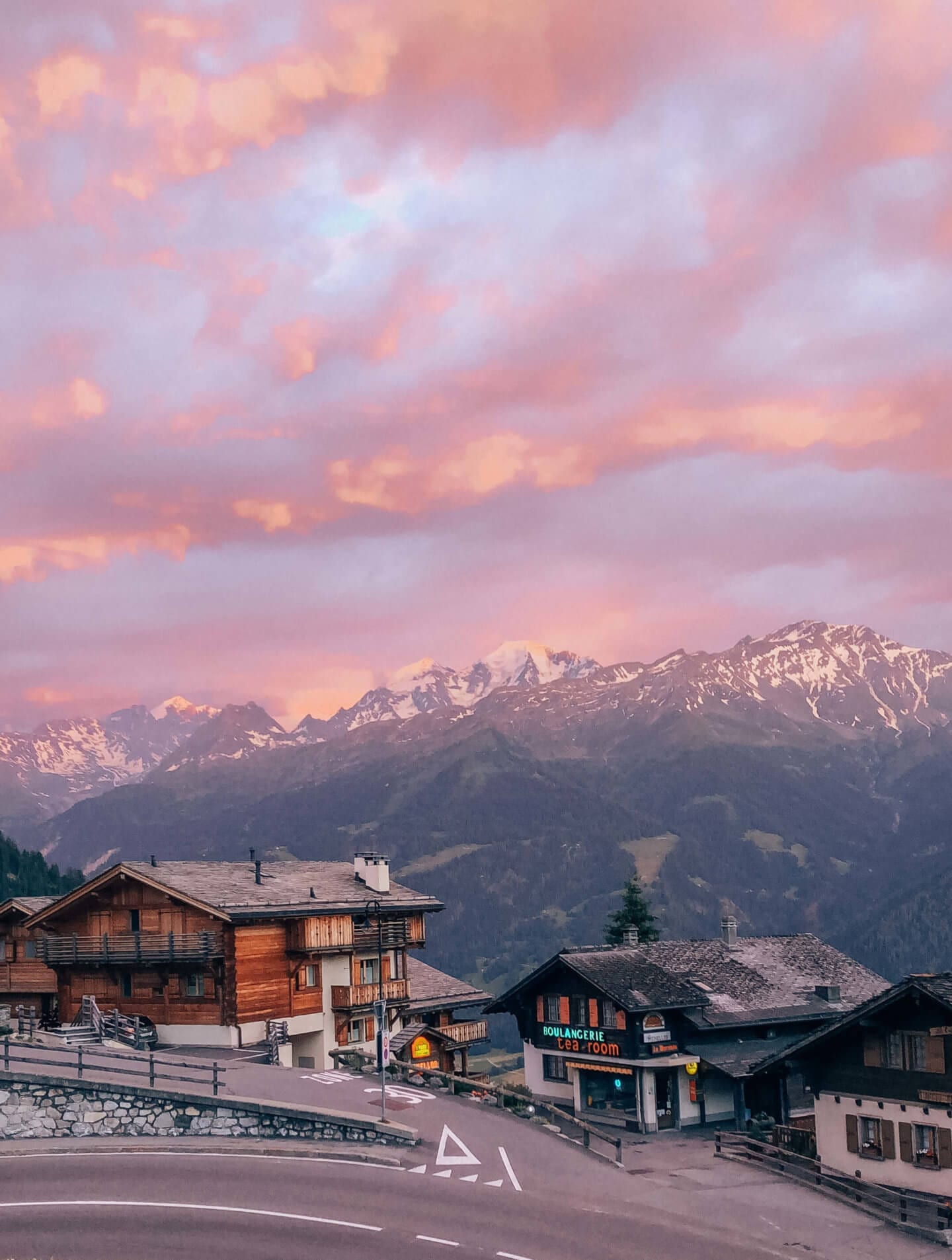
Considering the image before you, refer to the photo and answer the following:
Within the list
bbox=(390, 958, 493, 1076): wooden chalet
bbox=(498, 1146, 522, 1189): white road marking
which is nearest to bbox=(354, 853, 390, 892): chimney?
bbox=(390, 958, 493, 1076): wooden chalet

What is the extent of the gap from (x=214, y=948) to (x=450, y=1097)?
15141mm

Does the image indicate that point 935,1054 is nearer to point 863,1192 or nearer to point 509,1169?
point 863,1192

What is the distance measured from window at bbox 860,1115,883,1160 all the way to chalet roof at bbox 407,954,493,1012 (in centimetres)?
2724

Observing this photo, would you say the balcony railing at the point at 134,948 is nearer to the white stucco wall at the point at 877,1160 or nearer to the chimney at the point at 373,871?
the chimney at the point at 373,871

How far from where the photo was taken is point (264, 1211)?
3369 cm

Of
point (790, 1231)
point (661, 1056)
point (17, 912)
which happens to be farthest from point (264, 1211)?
point (17, 912)

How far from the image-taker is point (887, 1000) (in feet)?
153

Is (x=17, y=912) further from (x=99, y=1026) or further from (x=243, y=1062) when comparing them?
(x=243, y=1062)

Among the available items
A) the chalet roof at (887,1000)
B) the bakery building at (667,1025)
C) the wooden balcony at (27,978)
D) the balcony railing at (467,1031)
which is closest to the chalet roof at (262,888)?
the balcony railing at (467,1031)

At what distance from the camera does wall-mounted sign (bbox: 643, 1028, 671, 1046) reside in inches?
2478

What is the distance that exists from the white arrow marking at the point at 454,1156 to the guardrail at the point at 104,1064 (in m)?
7.04

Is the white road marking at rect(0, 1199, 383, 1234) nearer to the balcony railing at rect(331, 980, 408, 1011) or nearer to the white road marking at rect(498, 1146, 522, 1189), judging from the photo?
the white road marking at rect(498, 1146, 522, 1189)

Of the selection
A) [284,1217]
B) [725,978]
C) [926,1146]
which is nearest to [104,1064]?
[284,1217]

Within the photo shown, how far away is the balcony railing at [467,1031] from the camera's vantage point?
71.3 m
